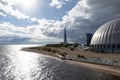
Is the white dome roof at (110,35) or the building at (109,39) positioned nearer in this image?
the building at (109,39)

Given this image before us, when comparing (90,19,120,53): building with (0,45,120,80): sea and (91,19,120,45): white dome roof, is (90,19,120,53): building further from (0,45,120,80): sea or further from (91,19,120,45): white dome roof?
(0,45,120,80): sea

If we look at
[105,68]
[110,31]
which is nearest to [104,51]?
[110,31]

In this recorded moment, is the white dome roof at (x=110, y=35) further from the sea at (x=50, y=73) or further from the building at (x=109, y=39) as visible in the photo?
the sea at (x=50, y=73)

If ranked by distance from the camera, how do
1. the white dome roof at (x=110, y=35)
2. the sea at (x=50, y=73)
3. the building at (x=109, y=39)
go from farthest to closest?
1. the white dome roof at (x=110, y=35)
2. the building at (x=109, y=39)
3. the sea at (x=50, y=73)

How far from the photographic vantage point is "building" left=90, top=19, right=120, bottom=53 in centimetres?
9162

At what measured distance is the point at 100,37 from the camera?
333 ft

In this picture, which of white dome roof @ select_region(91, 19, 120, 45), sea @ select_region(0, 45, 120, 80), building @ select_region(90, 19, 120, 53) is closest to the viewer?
sea @ select_region(0, 45, 120, 80)

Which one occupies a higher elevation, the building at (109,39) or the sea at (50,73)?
the building at (109,39)

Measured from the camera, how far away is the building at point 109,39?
91.6 metres

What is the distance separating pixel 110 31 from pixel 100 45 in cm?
923

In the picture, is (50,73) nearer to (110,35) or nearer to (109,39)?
(109,39)

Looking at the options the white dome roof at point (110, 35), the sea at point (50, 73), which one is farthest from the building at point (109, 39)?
the sea at point (50, 73)

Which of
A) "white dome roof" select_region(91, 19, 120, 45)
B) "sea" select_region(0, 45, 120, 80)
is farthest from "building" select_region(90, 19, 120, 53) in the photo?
"sea" select_region(0, 45, 120, 80)

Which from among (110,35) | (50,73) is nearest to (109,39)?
(110,35)
